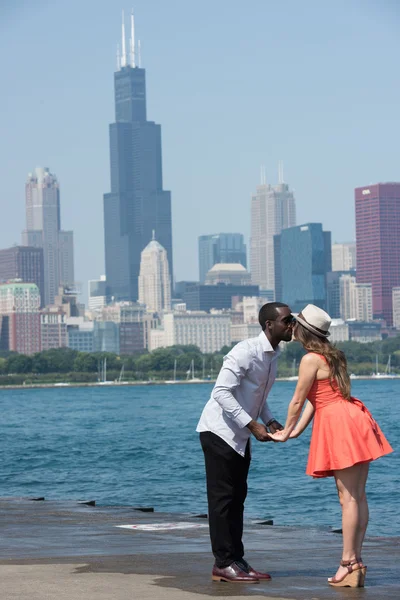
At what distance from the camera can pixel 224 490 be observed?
830cm

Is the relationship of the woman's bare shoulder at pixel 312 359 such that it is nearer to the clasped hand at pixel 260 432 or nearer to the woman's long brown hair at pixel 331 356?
the woman's long brown hair at pixel 331 356

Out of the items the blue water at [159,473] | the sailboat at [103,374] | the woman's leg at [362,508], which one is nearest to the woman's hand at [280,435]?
the woman's leg at [362,508]

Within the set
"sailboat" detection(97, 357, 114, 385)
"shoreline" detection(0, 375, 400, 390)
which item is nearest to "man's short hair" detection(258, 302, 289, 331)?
"shoreline" detection(0, 375, 400, 390)

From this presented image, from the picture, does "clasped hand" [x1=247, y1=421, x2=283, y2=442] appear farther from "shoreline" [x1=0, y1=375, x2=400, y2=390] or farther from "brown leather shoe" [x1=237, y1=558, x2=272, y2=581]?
"shoreline" [x1=0, y1=375, x2=400, y2=390]

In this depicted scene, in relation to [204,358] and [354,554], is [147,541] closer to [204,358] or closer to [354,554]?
[354,554]

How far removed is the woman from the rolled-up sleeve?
322 mm

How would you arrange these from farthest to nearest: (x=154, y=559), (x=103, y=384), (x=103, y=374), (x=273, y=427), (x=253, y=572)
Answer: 1. (x=103, y=374)
2. (x=103, y=384)
3. (x=154, y=559)
4. (x=273, y=427)
5. (x=253, y=572)

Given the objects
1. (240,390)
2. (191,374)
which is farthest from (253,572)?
(191,374)

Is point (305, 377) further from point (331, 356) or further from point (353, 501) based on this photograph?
point (353, 501)

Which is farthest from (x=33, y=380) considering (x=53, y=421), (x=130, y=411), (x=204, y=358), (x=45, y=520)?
(x=45, y=520)

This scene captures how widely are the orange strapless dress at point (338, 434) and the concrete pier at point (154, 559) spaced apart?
2.34ft

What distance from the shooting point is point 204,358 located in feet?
637

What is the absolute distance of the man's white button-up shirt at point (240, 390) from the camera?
8.23 m

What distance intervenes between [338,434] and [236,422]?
0.65 meters
